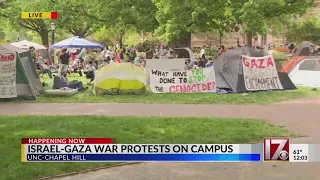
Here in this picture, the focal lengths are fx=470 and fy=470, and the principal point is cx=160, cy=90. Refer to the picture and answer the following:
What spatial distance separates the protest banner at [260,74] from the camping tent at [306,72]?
253cm

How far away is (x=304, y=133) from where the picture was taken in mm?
10633

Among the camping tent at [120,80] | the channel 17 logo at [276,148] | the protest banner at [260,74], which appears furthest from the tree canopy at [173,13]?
the channel 17 logo at [276,148]

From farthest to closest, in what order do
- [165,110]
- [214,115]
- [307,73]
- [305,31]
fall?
[305,31], [307,73], [165,110], [214,115]

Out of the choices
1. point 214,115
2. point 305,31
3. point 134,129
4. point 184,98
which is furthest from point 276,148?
point 305,31

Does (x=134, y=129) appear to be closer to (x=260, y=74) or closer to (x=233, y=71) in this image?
(x=233, y=71)

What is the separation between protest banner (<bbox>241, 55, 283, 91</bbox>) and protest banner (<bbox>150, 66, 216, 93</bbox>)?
4.42 ft

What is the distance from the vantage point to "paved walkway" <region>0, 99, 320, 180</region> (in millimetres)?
7332

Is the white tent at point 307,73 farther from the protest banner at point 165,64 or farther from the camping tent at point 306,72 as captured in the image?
the protest banner at point 165,64

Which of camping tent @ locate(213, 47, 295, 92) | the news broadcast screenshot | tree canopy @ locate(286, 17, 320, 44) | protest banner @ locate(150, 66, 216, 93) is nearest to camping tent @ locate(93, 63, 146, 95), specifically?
the news broadcast screenshot

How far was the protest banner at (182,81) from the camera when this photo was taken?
1725cm

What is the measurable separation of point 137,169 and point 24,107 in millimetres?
7476

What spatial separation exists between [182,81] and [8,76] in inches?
241

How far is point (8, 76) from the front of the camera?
600 inches

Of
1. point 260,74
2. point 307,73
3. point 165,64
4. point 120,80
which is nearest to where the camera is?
point 120,80
